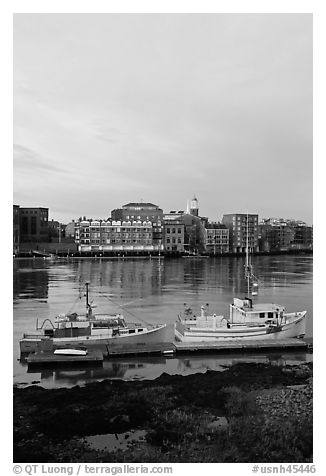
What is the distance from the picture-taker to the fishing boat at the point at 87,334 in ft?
22.6

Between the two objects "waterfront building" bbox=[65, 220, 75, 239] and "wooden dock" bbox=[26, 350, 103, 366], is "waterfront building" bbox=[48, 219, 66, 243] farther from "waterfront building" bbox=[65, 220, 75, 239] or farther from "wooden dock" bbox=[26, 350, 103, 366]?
"wooden dock" bbox=[26, 350, 103, 366]

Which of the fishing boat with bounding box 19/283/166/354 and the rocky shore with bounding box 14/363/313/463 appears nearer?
the rocky shore with bounding box 14/363/313/463

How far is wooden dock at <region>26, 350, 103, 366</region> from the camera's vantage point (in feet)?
20.7

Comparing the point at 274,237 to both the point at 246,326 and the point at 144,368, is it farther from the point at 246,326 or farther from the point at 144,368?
the point at 144,368

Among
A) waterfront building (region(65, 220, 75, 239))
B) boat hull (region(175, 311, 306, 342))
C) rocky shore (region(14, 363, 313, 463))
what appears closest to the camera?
rocky shore (region(14, 363, 313, 463))

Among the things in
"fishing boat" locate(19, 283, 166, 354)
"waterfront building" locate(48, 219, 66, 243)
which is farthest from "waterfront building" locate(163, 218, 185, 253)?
"fishing boat" locate(19, 283, 166, 354)

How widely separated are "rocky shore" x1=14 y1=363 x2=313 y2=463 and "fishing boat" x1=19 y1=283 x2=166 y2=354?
5.08ft

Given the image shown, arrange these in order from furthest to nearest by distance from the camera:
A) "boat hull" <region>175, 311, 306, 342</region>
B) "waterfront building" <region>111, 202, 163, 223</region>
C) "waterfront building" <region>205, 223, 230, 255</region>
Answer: "waterfront building" <region>205, 223, 230, 255</region> < "waterfront building" <region>111, 202, 163, 223</region> < "boat hull" <region>175, 311, 306, 342</region>

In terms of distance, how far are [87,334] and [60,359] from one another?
0.94 metres

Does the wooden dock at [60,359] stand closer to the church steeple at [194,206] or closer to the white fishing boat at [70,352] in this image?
the white fishing boat at [70,352]

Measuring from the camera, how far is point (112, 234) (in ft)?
115

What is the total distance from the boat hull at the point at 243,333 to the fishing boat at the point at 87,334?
450 millimetres
